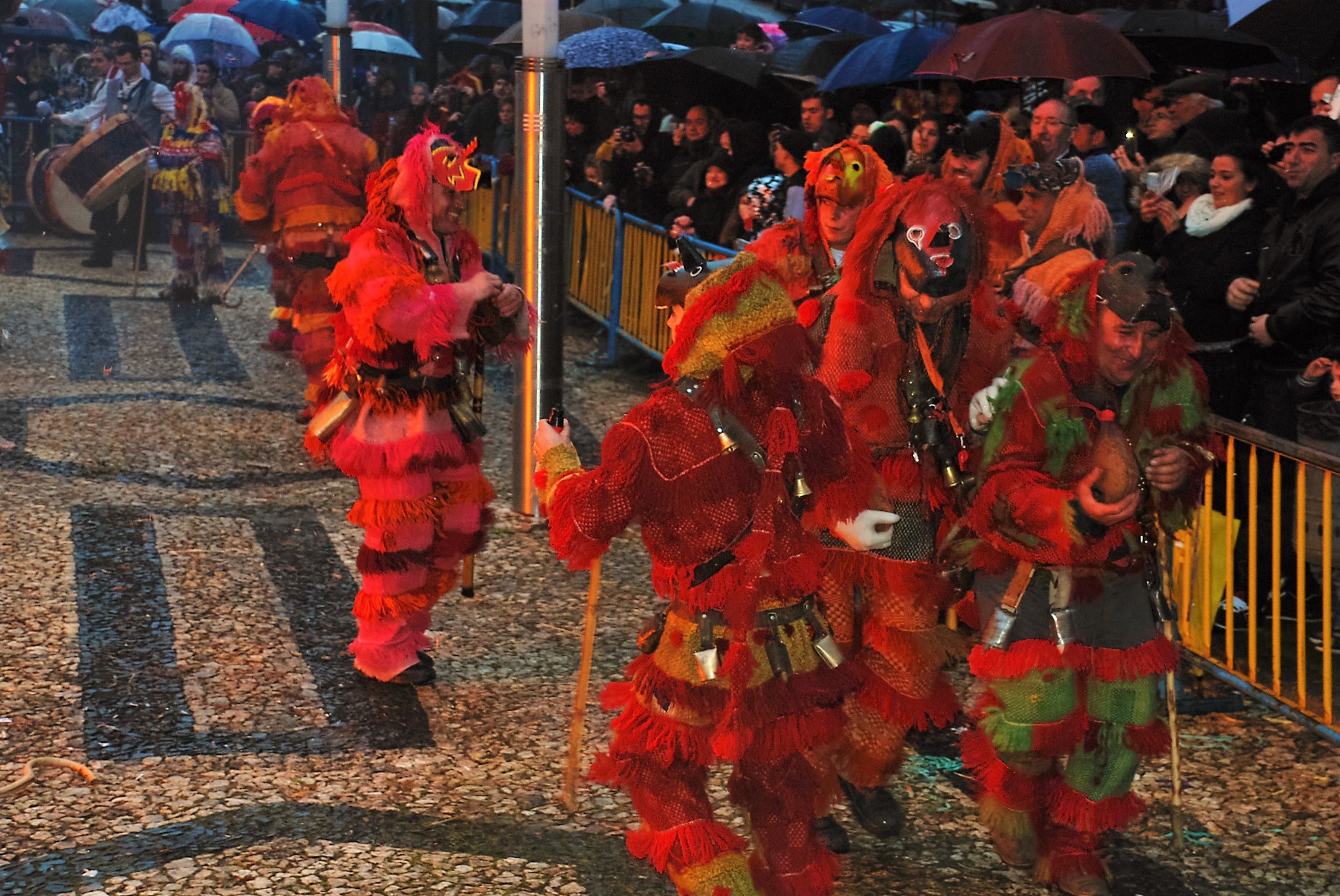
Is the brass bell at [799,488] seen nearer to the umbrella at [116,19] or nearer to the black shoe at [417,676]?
the black shoe at [417,676]

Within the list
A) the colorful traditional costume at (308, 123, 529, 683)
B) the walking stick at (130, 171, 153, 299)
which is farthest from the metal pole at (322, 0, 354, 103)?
the colorful traditional costume at (308, 123, 529, 683)

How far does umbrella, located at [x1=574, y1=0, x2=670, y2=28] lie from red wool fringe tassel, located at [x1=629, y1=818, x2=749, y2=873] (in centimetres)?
1413

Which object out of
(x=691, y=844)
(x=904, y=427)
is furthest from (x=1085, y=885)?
(x=904, y=427)

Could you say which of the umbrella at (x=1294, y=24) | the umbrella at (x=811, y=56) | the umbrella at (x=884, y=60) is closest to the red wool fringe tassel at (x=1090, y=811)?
the umbrella at (x=1294, y=24)

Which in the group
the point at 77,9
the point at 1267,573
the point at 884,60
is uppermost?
the point at 77,9

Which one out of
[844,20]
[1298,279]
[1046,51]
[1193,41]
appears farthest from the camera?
[844,20]

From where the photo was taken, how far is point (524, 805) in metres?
5.20

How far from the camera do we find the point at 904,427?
4.91m

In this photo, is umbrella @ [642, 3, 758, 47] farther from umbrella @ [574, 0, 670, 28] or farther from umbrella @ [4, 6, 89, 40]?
umbrella @ [4, 6, 89, 40]

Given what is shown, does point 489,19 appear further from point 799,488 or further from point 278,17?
point 799,488

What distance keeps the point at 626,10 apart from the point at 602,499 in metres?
14.3

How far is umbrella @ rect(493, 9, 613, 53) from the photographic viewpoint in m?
14.7

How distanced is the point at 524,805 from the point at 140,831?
3.93 ft

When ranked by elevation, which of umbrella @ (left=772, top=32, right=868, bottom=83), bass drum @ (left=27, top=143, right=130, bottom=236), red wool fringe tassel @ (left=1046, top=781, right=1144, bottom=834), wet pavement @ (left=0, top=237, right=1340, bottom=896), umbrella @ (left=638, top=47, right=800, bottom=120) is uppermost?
umbrella @ (left=772, top=32, right=868, bottom=83)
